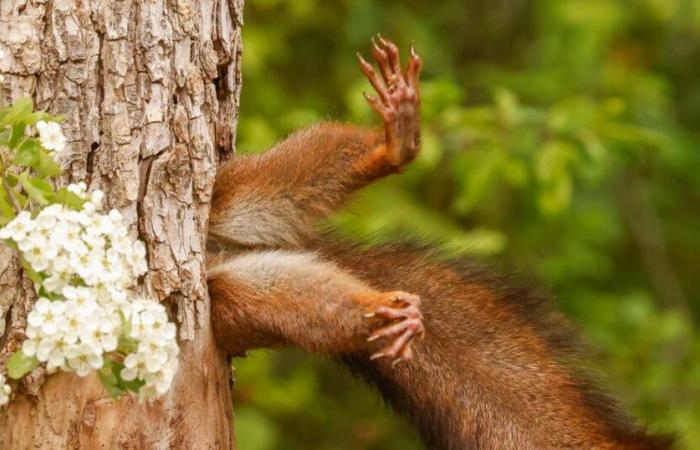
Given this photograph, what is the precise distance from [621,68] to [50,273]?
5403mm

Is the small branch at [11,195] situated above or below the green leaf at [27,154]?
below

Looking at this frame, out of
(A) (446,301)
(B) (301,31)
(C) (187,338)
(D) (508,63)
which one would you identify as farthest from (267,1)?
(C) (187,338)

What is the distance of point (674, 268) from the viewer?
26.9ft

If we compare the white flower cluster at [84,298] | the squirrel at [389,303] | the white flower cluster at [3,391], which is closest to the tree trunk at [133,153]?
the white flower cluster at [3,391]

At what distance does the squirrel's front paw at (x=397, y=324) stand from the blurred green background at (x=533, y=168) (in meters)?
2.33

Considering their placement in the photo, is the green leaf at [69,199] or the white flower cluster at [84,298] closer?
the white flower cluster at [84,298]

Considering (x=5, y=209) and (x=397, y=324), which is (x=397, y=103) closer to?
(x=397, y=324)

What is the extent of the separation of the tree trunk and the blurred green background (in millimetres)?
2518

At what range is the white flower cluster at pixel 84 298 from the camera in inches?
93.4

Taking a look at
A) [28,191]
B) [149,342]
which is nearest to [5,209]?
[28,191]

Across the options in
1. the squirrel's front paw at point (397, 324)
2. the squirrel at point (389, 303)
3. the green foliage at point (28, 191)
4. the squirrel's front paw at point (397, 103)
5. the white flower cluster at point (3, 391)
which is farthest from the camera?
the squirrel's front paw at point (397, 103)

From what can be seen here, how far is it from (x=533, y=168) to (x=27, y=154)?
157 inches

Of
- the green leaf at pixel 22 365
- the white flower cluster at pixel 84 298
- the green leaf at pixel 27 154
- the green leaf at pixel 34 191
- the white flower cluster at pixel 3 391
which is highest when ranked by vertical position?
the green leaf at pixel 27 154

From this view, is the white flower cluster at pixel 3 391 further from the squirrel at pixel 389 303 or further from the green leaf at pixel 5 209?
the squirrel at pixel 389 303
